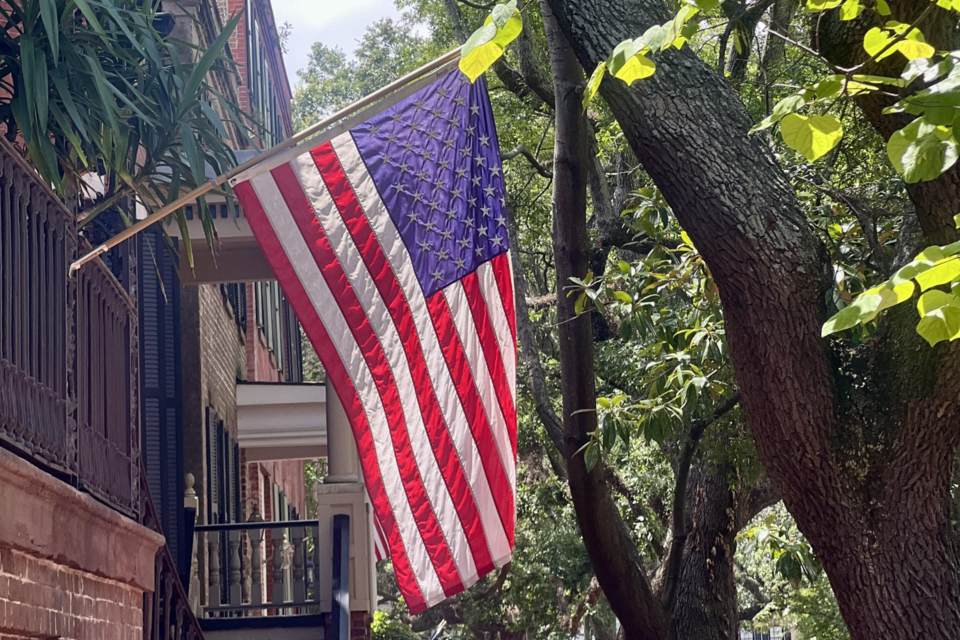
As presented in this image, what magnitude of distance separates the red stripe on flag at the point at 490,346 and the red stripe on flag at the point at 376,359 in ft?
2.00

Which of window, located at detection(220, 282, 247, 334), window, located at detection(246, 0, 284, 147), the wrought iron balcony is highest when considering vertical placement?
window, located at detection(246, 0, 284, 147)

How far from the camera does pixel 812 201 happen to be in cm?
880

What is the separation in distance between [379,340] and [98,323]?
1486 millimetres

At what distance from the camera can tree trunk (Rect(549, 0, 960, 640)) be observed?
4664mm

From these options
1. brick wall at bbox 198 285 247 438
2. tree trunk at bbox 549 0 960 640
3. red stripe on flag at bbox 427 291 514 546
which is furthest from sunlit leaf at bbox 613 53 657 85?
brick wall at bbox 198 285 247 438

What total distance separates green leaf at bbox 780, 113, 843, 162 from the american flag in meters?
3.59

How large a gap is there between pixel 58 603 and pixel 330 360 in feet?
7.19

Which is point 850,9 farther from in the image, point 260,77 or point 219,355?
point 260,77

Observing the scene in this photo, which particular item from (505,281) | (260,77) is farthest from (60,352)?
(260,77)

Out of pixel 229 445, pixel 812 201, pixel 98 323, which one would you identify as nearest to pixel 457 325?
pixel 98 323

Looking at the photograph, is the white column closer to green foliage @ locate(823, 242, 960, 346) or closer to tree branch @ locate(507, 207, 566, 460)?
tree branch @ locate(507, 207, 566, 460)

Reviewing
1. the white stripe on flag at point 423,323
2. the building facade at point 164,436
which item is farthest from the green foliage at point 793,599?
the white stripe on flag at point 423,323

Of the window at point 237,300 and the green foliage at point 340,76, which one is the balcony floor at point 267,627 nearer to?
the window at point 237,300

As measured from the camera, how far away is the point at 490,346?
687 centimetres
